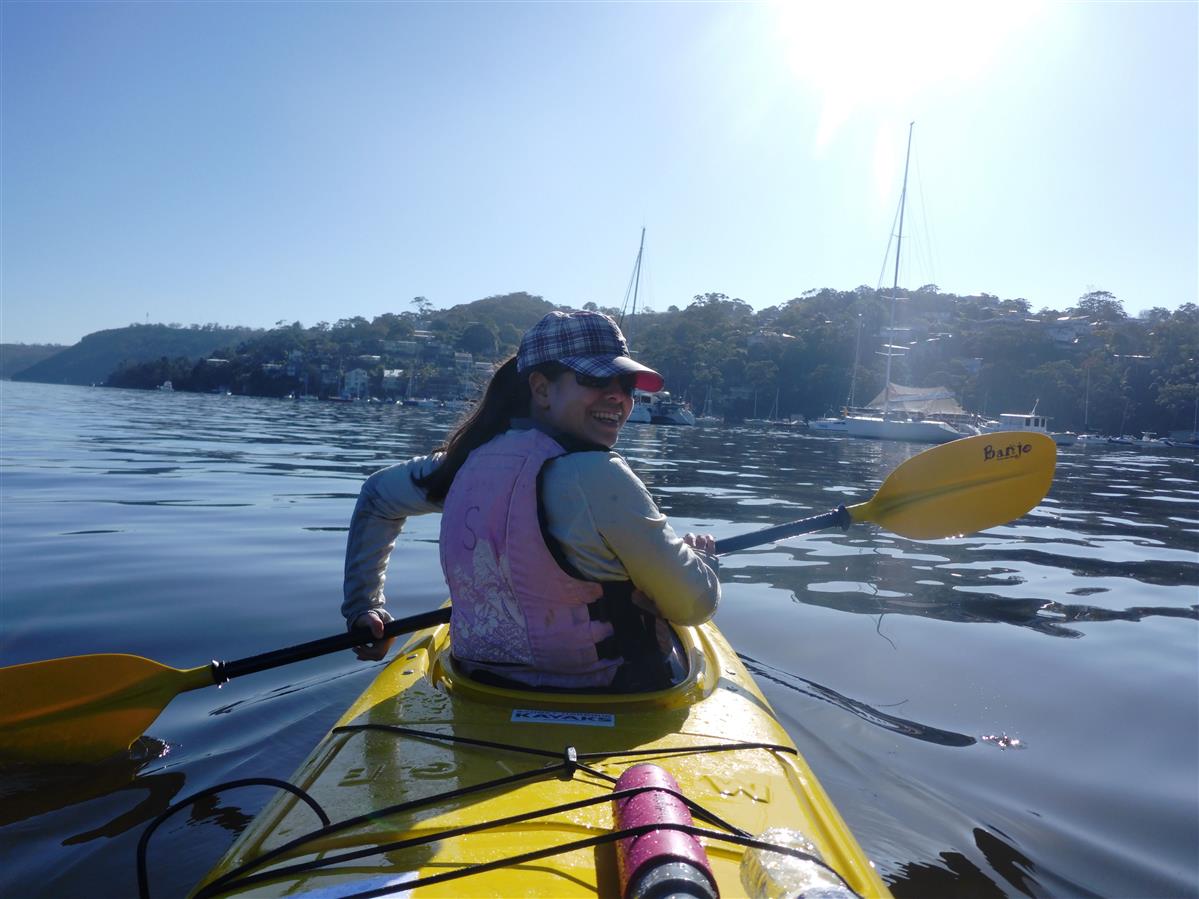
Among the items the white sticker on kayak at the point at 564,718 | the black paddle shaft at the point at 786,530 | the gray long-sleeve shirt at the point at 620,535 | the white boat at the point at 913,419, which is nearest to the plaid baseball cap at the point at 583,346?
the gray long-sleeve shirt at the point at 620,535

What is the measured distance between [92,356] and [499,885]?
717ft

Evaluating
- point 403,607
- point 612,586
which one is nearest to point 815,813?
point 612,586

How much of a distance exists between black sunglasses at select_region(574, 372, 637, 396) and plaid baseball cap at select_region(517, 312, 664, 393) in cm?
1

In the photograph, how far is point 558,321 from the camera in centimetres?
241

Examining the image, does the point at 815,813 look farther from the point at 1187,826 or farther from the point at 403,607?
the point at 403,607

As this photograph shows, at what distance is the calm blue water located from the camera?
2811 mm

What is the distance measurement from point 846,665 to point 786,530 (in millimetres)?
1268

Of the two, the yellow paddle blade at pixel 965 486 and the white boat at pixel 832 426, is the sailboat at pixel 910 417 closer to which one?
the white boat at pixel 832 426

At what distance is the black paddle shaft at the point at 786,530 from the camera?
388 centimetres

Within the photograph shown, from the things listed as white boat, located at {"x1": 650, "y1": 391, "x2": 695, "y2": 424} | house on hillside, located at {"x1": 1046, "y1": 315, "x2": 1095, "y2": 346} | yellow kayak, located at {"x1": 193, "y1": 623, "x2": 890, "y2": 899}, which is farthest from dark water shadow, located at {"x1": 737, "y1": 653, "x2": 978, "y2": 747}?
house on hillside, located at {"x1": 1046, "y1": 315, "x2": 1095, "y2": 346}

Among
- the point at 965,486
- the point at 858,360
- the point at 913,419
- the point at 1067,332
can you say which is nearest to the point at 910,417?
the point at 913,419

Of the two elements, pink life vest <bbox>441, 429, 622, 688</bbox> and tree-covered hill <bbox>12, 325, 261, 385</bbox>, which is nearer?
pink life vest <bbox>441, 429, 622, 688</bbox>

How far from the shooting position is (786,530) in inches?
160

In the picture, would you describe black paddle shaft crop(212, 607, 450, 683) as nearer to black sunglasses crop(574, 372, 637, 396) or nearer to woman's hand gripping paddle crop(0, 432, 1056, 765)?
woman's hand gripping paddle crop(0, 432, 1056, 765)
